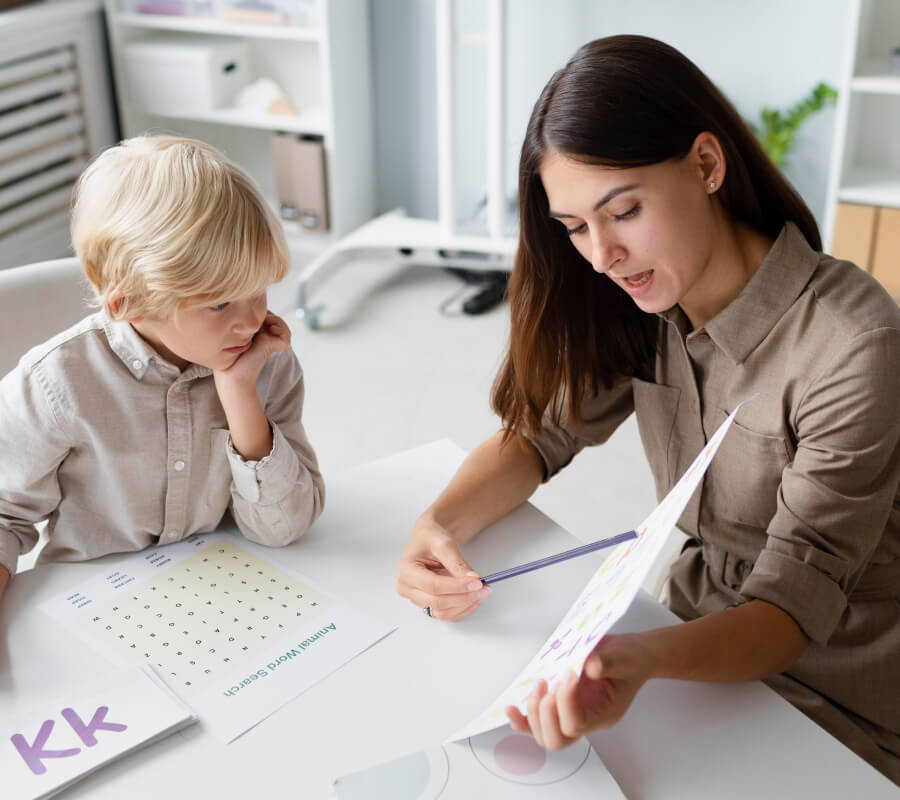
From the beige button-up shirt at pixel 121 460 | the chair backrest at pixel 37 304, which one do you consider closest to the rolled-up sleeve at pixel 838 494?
the beige button-up shirt at pixel 121 460

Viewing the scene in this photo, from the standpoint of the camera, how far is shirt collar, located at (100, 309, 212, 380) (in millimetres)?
1026

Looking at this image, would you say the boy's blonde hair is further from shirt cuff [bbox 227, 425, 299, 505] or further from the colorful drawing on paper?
the colorful drawing on paper

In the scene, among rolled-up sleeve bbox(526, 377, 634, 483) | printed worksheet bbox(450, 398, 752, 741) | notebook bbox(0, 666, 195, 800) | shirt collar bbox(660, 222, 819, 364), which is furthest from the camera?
rolled-up sleeve bbox(526, 377, 634, 483)

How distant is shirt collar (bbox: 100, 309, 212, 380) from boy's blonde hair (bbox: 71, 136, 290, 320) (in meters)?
0.03

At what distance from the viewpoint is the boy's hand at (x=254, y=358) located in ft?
3.40

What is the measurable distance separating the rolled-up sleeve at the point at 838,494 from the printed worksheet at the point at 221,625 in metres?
0.37

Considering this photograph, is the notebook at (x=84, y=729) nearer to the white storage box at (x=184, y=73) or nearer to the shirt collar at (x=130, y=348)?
the shirt collar at (x=130, y=348)

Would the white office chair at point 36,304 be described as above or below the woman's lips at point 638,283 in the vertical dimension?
below

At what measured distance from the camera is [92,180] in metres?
1.01

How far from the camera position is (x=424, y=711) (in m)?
0.85

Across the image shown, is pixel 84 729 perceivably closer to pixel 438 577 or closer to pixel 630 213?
pixel 438 577

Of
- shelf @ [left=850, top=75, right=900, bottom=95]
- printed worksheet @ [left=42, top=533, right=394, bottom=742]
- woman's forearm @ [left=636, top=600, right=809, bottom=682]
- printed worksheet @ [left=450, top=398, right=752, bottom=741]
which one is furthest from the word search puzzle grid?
shelf @ [left=850, top=75, right=900, bottom=95]

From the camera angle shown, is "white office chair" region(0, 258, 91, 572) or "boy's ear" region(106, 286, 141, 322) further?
"white office chair" region(0, 258, 91, 572)

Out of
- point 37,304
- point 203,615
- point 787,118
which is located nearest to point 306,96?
point 787,118
